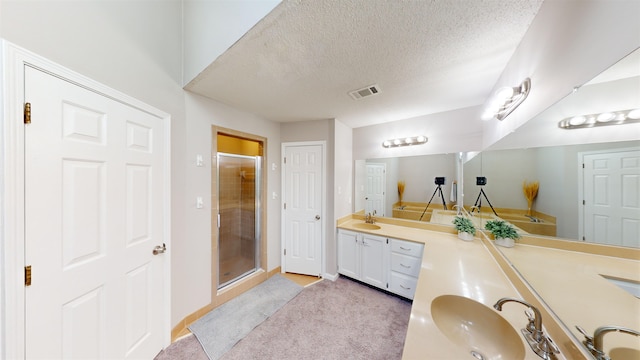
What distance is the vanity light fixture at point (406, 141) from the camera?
8.45 ft

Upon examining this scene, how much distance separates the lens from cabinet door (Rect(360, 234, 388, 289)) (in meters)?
2.41

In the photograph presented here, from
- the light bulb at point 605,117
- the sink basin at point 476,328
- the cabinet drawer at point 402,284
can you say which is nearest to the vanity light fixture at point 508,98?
the light bulb at point 605,117

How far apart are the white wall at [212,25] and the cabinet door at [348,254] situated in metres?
2.44

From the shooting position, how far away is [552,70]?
938 mm

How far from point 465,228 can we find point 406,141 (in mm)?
1275

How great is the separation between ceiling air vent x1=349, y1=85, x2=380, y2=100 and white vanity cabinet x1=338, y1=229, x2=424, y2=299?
5.57 feet

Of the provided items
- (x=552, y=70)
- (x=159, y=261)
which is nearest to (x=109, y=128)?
(x=159, y=261)

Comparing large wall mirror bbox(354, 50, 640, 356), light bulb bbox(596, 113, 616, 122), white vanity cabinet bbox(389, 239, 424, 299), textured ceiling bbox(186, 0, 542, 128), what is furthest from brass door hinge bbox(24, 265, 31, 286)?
white vanity cabinet bbox(389, 239, 424, 299)

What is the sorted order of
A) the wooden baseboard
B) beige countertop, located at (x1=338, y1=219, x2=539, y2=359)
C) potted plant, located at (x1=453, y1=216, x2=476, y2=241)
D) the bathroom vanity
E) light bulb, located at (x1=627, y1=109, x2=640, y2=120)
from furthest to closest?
potted plant, located at (x1=453, y1=216, x2=476, y2=241), the wooden baseboard, beige countertop, located at (x1=338, y1=219, x2=539, y2=359), the bathroom vanity, light bulb, located at (x1=627, y1=109, x2=640, y2=120)

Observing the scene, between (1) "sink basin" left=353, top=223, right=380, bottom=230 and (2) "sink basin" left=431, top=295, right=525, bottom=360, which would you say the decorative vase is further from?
(1) "sink basin" left=353, top=223, right=380, bottom=230

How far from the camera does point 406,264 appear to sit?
7.32ft

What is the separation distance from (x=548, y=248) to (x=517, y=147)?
2.25ft

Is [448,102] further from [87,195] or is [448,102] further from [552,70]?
[87,195]

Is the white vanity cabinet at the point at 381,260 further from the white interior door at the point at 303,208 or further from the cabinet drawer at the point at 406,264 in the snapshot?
the white interior door at the point at 303,208
